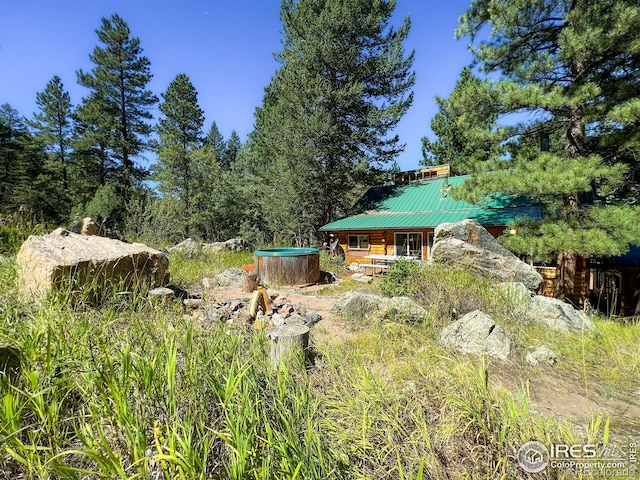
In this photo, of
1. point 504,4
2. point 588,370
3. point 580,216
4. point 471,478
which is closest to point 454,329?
point 588,370

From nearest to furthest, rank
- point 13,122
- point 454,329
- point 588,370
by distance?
1. point 588,370
2. point 454,329
3. point 13,122

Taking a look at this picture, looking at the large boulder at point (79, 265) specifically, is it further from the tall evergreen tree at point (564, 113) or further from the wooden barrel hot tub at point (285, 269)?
the tall evergreen tree at point (564, 113)

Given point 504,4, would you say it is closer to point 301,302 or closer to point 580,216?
point 580,216

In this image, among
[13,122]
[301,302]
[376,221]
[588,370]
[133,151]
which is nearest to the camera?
[588,370]

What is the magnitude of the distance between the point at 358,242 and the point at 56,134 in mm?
25629

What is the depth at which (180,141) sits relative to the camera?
73.3 ft

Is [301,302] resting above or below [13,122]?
below

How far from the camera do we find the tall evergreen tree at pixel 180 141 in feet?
67.1

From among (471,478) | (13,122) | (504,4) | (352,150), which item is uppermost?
(13,122)

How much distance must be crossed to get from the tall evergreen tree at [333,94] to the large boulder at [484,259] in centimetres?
1021

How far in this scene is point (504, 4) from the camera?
7473 millimetres

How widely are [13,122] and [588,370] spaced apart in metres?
39.0

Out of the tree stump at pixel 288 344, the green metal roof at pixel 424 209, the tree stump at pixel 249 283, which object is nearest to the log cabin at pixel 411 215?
the green metal roof at pixel 424 209

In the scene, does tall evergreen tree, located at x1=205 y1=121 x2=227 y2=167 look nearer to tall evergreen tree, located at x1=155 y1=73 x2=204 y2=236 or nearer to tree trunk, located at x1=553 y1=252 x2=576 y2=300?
tall evergreen tree, located at x1=155 y1=73 x2=204 y2=236
